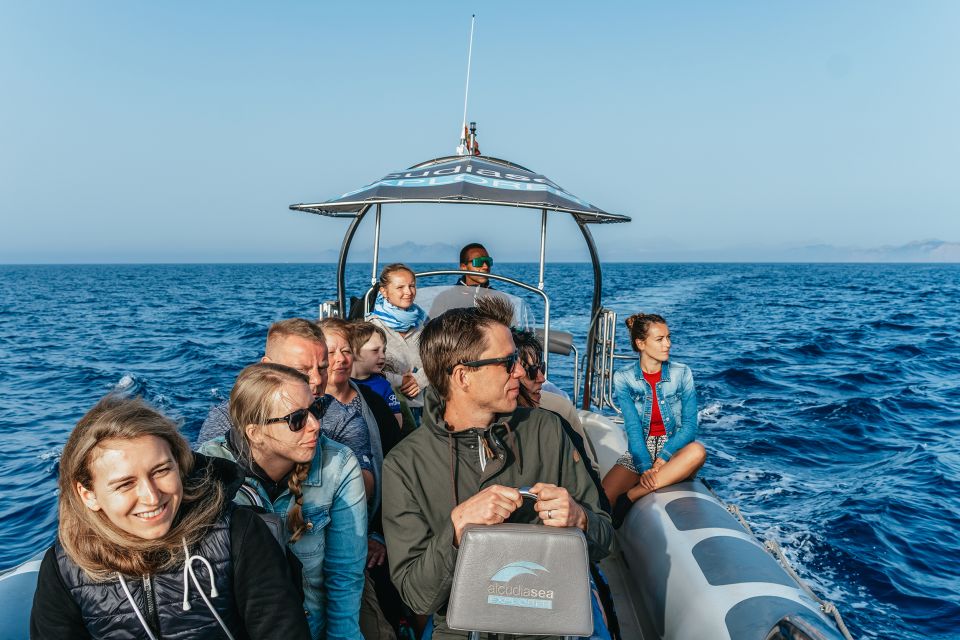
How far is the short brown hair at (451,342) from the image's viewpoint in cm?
212

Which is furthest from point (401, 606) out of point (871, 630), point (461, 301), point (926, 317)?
point (926, 317)

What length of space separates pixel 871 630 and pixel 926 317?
23.1 metres

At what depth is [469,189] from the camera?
14.1 ft

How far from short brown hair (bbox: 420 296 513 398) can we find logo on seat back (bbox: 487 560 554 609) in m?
0.72

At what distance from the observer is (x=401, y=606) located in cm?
260

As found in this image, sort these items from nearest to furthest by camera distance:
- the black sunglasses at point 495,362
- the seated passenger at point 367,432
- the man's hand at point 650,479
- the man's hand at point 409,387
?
1. the black sunglasses at point 495,362
2. the seated passenger at point 367,432
3. the man's hand at point 650,479
4. the man's hand at point 409,387

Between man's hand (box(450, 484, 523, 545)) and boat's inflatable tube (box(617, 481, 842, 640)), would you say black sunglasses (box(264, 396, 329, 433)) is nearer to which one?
man's hand (box(450, 484, 523, 545))

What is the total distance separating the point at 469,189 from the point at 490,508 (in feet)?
9.50

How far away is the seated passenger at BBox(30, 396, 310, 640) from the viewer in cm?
158

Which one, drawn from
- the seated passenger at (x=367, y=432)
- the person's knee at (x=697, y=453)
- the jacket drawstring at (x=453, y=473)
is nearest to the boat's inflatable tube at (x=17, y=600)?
the seated passenger at (x=367, y=432)

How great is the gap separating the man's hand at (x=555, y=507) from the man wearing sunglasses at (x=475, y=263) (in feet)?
11.2

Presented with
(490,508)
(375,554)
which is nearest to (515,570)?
(490,508)

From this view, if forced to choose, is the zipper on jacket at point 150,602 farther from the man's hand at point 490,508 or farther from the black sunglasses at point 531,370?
the black sunglasses at point 531,370

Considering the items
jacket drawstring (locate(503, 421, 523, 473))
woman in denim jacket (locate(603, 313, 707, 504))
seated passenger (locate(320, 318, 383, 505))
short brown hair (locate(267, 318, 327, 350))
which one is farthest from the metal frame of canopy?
jacket drawstring (locate(503, 421, 523, 473))
